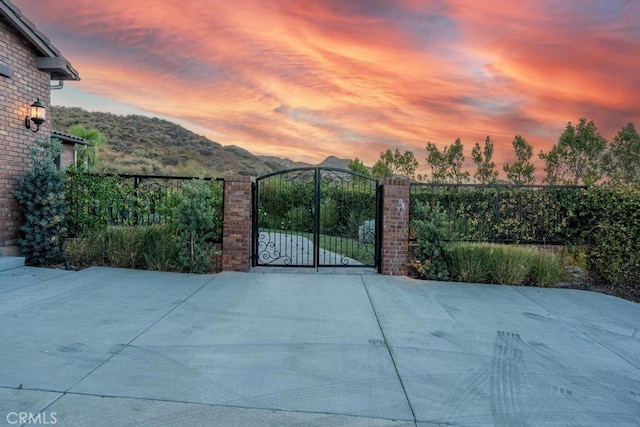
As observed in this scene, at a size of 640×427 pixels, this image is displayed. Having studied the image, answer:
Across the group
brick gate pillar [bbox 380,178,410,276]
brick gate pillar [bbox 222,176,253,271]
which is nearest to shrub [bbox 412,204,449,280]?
brick gate pillar [bbox 380,178,410,276]

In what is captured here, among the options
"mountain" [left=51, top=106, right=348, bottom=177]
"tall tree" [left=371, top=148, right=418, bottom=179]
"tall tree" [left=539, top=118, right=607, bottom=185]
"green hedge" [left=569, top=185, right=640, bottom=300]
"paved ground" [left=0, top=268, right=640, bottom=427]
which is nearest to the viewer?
"paved ground" [left=0, top=268, right=640, bottom=427]

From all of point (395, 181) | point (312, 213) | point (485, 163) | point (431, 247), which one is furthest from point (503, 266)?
point (485, 163)

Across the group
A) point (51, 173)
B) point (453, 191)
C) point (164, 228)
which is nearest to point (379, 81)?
point (453, 191)

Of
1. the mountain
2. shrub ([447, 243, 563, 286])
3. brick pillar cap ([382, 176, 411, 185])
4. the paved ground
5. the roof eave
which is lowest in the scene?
the paved ground

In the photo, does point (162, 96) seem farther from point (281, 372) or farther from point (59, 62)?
point (281, 372)

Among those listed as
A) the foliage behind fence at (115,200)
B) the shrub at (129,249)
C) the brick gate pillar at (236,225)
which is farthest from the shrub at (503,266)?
the shrub at (129,249)

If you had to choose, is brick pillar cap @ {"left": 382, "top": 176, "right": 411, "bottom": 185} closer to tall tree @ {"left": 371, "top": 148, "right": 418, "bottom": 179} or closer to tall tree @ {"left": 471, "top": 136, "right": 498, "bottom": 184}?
tall tree @ {"left": 471, "top": 136, "right": 498, "bottom": 184}

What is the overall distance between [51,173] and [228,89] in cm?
827

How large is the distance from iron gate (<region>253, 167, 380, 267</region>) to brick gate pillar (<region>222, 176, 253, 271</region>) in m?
0.33

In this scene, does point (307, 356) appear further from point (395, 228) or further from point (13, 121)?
point (13, 121)

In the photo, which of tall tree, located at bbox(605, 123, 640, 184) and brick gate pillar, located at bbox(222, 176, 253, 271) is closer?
brick gate pillar, located at bbox(222, 176, 253, 271)

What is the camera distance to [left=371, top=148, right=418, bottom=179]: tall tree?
1705cm

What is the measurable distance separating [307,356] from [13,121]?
7.59 metres

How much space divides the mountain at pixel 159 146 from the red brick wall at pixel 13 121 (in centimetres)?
1907
